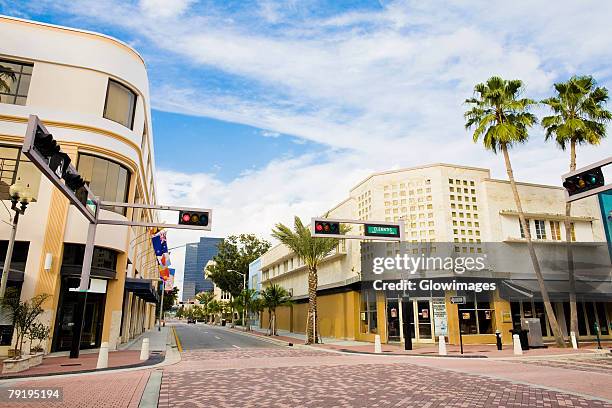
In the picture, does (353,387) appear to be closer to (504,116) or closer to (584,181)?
(584,181)

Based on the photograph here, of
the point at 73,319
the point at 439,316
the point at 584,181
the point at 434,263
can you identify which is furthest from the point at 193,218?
the point at 439,316

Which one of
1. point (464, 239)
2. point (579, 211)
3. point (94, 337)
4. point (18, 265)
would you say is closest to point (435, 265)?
point (464, 239)

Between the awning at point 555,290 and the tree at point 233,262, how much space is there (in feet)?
185

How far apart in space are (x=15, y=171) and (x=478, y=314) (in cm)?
2830

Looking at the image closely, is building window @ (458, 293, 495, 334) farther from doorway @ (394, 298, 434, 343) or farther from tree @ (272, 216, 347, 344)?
tree @ (272, 216, 347, 344)

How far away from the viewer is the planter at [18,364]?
13469 millimetres

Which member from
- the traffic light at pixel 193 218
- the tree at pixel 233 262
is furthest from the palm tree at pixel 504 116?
the tree at pixel 233 262

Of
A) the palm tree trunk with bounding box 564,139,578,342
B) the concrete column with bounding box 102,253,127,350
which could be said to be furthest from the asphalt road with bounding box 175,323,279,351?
the palm tree trunk with bounding box 564,139,578,342

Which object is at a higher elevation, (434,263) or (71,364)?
(434,263)

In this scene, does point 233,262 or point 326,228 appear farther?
point 233,262

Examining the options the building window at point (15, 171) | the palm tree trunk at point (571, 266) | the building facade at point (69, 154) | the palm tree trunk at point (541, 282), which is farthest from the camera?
the palm tree trunk at point (571, 266)

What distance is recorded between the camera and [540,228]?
30.2 metres

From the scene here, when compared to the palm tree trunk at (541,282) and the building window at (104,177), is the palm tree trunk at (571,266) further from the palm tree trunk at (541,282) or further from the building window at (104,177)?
the building window at (104,177)

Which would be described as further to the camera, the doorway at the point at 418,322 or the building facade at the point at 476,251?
the doorway at the point at 418,322
